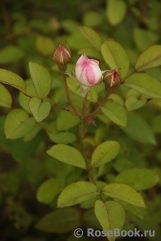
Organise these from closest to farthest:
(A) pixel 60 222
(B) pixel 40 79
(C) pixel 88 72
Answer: (C) pixel 88 72, (B) pixel 40 79, (A) pixel 60 222

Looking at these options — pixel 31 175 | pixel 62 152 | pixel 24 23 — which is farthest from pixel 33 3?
pixel 62 152

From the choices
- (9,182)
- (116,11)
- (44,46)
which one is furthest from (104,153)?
(44,46)

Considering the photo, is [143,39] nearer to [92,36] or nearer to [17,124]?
[92,36]

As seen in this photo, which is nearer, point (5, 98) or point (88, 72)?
point (88, 72)

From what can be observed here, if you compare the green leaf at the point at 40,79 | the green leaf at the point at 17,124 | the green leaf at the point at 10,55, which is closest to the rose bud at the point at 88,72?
the green leaf at the point at 40,79

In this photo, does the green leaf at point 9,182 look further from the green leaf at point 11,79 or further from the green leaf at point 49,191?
the green leaf at point 11,79

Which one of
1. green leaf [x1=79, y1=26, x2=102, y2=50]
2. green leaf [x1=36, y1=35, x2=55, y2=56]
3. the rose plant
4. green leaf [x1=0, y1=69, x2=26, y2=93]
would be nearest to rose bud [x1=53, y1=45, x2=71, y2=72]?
the rose plant
